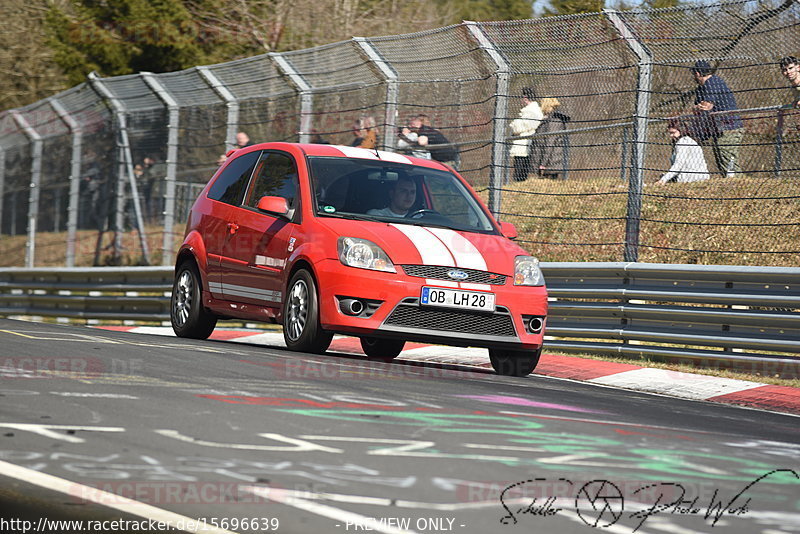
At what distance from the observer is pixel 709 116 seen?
37.8ft

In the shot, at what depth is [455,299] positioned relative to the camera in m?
9.16

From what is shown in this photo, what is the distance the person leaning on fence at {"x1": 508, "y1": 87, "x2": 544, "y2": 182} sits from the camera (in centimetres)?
1305

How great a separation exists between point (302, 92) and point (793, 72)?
20.7 ft

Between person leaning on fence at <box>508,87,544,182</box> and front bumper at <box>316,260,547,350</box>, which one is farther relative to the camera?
person leaning on fence at <box>508,87,544,182</box>

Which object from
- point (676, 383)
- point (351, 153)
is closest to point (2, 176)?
point (351, 153)

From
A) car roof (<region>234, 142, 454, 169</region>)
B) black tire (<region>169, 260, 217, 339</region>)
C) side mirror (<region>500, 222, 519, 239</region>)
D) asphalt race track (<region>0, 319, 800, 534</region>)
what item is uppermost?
car roof (<region>234, 142, 454, 169</region>)

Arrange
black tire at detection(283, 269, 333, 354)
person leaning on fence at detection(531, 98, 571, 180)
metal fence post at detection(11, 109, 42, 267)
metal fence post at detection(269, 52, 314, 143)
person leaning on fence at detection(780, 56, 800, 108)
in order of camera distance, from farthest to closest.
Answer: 1. metal fence post at detection(11, 109, 42, 267)
2. metal fence post at detection(269, 52, 314, 143)
3. person leaning on fence at detection(531, 98, 571, 180)
4. person leaning on fence at detection(780, 56, 800, 108)
5. black tire at detection(283, 269, 333, 354)

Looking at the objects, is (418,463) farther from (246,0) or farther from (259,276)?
(246,0)

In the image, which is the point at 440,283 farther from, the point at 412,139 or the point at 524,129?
the point at 412,139

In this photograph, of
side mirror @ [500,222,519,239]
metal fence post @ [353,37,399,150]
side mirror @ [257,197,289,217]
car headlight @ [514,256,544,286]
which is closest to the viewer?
car headlight @ [514,256,544,286]

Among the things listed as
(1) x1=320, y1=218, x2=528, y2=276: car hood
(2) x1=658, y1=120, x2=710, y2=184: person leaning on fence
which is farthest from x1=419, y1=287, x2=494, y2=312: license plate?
(2) x1=658, y1=120, x2=710, y2=184: person leaning on fence

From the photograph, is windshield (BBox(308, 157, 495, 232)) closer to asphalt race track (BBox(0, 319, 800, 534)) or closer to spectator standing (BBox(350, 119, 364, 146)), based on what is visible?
asphalt race track (BBox(0, 319, 800, 534))

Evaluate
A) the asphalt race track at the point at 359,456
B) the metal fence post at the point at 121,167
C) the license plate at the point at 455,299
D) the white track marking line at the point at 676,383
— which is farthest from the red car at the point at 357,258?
the metal fence post at the point at 121,167

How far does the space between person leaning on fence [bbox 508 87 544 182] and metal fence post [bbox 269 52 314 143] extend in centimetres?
317
